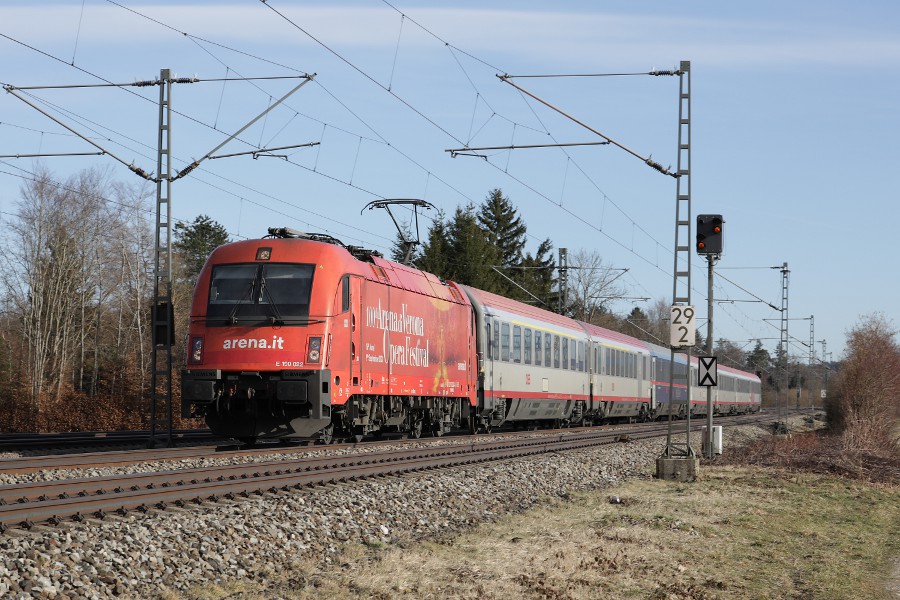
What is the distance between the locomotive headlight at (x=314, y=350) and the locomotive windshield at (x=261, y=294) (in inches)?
13.9

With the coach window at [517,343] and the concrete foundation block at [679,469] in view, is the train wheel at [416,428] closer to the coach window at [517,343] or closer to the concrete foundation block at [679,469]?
the coach window at [517,343]

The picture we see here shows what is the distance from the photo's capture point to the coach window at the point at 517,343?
102ft

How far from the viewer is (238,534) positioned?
9.91m

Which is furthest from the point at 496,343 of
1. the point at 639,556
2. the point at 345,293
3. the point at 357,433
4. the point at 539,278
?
the point at 539,278

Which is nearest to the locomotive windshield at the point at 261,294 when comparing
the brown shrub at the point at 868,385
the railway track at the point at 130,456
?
the railway track at the point at 130,456

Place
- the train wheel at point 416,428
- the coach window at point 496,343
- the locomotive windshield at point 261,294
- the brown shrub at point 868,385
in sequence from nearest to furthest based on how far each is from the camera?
the locomotive windshield at point 261,294
the train wheel at point 416,428
the coach window at point 496,343
the brown shrub at point 868,385

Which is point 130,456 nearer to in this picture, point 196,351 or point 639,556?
point 196,351

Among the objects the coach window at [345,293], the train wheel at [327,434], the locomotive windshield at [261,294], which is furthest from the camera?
the train wheel at [327,434]

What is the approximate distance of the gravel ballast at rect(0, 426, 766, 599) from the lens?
7.88 metres

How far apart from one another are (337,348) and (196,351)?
7.99ft

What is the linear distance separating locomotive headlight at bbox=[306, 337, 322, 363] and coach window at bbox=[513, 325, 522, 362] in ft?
43.0

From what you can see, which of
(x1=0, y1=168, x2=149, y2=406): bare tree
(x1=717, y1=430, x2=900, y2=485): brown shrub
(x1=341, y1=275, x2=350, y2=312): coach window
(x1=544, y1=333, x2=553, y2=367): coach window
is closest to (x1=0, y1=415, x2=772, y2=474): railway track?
(x1=341, y1=275, x2=350, y2=312): coach window

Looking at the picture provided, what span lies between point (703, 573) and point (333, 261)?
1082cm

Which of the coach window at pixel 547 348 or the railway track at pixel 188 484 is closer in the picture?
the railway track at pixel 188 484
